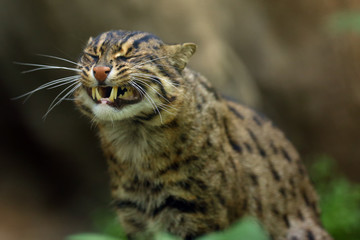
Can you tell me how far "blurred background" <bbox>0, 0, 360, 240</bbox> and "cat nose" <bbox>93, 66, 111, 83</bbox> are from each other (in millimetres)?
4902

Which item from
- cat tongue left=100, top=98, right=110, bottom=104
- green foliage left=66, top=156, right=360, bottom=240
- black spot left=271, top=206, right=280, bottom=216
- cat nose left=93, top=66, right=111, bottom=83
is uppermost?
green foliage left=66, top=156, right=360, bottom=240

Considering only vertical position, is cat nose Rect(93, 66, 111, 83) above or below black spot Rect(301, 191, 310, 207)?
below

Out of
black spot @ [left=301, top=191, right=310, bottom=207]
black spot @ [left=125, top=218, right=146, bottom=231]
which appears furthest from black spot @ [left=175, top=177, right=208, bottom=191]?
black spot @ [left=301, top=191, right=310, bottom=207]

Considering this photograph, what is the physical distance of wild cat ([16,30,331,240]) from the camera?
494 centimetres

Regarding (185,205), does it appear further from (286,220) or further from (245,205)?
(286,220)

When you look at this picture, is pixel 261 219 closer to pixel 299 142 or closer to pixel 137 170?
pixel 137 170

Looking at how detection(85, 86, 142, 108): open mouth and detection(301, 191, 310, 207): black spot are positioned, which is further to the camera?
detection(301, 191, 310, 207): black spot

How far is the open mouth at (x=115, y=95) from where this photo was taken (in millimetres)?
4852

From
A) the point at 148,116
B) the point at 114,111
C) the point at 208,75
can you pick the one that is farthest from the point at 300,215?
the point at 208,75

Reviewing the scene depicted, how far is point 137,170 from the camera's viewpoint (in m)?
5.49

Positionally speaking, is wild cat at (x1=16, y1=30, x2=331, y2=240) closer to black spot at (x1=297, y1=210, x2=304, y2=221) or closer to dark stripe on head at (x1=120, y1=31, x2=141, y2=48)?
dark stripe on head at (x1=120, y1=31, x2=141, y2=48)

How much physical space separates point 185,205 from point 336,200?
5255 mm

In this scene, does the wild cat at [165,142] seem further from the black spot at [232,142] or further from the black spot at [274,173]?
the black spot at [274,173]

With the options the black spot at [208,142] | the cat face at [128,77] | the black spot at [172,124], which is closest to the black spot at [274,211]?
the black spot at [208,142]
